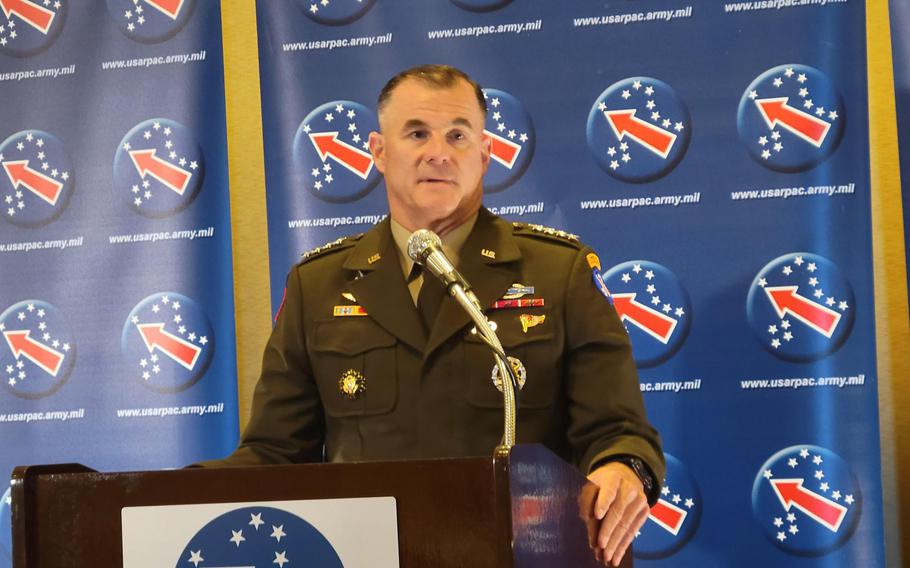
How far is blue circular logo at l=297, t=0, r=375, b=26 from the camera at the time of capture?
388 centimetres

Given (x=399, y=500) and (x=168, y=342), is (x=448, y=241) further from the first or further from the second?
(x=168, y=342)

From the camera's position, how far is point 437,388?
2404mm

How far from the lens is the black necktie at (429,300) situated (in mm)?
2471

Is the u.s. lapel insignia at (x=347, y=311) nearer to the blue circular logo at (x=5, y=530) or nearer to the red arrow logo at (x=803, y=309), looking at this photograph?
the red arrow logo at (x=803, y=309)

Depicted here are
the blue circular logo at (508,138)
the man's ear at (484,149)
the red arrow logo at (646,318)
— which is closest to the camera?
the man's ear at (484,149)

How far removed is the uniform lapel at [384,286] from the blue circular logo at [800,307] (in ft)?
4.57

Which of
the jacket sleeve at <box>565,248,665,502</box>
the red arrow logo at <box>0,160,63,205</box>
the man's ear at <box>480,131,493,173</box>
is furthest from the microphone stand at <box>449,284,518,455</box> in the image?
the red arrow logo at <box>0,160,63,205</box>

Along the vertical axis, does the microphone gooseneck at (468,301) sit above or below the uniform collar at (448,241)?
below

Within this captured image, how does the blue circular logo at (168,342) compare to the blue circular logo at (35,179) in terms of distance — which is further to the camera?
the blue circular logo at (35,179)

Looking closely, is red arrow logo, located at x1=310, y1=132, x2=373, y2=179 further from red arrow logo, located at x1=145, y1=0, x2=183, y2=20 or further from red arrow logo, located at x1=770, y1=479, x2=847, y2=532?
red arrow logo, located at x1=770, y1=479, x2=847, y2=532

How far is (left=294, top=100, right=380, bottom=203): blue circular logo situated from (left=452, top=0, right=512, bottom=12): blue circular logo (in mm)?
465

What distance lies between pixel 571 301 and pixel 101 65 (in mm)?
2355

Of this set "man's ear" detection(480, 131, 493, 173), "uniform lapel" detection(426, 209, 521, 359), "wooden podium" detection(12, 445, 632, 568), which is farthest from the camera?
"man's ear" detection(480, 131, 493, 173)

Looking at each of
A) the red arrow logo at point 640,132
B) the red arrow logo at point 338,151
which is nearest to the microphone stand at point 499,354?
the red arrow logo at point 640,132
